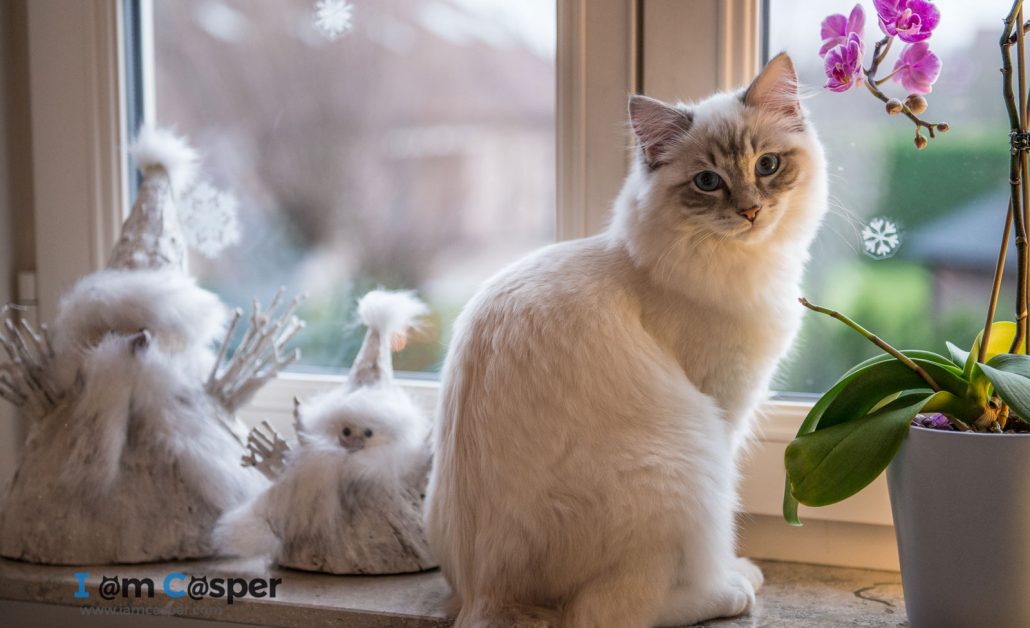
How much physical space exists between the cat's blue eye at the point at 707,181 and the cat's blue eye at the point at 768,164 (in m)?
0.06

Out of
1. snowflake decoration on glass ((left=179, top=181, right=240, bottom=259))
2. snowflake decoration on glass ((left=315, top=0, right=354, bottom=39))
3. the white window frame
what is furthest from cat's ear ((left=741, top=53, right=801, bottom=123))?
snowflake decoration on glass ((left=179, top=181, right=240, bottom=259))

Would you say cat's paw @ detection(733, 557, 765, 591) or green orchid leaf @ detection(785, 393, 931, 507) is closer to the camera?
green orchid leaf @ detection(785, 393, 931, 507)

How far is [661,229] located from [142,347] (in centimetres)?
81

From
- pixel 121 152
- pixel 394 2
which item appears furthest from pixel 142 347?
pixel 394 2

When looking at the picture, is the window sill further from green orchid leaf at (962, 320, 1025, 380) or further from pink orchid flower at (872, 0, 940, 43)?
pink orchid flower at (872, 0, 940, 43)

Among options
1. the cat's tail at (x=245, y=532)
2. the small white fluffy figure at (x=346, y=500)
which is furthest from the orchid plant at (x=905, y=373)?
the cat's tail at (x=245, y=532)

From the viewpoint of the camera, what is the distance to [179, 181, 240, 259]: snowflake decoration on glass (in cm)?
172

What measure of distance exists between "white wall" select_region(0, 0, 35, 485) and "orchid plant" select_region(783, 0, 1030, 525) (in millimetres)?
1467

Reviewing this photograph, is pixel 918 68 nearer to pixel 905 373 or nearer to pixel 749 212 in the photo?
pixel 749 212

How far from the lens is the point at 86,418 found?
1.35 m

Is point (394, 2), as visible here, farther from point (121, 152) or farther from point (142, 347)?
point (142, 347)

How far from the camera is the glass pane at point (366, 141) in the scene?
1547mm

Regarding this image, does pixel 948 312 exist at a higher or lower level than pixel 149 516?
higher

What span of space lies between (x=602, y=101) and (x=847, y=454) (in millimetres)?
686
